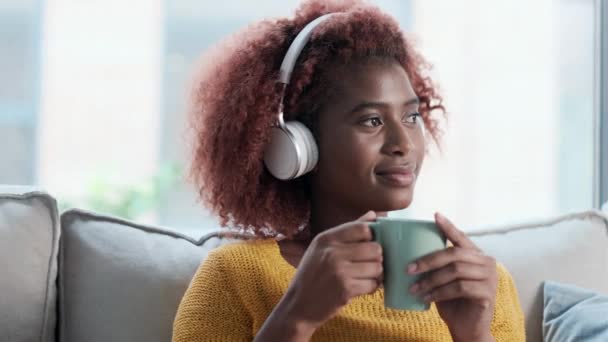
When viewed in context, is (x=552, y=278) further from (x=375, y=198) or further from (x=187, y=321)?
(x=187, y=321)

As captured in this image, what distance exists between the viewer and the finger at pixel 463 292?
966mm

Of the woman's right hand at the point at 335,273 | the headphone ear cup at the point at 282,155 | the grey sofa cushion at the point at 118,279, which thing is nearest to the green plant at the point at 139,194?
the grey sofa cushion at the point at 118,279

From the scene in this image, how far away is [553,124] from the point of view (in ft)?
13.5

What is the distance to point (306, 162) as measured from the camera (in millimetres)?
1247

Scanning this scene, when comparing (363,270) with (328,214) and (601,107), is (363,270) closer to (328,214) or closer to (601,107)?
(328,214)

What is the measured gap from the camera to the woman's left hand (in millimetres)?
948

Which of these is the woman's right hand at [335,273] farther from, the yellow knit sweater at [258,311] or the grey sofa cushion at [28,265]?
the grey sofa cushion at [28,265]

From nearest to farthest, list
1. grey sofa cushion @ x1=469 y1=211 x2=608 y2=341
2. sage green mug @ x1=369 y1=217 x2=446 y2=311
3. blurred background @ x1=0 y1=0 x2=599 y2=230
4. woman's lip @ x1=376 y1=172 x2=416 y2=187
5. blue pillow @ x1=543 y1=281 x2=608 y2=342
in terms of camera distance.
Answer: sage green mug @ x1=369 y1=217 x2=446 y2=311, woman's lip @ x1=376 y1=172 x2=416 y2=187, blue pillow @ x1=543 y1=281 x2=608 y2=342, grey sofa cushion @ x1=469 y1=211 x2=608 y2=341, blurred background @ x1=0 y1=0 x2=599 y2=230

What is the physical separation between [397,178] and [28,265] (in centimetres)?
64

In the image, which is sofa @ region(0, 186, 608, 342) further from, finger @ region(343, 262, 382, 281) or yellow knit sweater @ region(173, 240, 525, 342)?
finger @ region(343, 262, 382, 281)

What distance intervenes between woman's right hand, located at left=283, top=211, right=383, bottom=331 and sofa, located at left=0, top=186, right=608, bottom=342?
16.0 inches

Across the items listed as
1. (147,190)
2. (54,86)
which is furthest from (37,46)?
(147,190)

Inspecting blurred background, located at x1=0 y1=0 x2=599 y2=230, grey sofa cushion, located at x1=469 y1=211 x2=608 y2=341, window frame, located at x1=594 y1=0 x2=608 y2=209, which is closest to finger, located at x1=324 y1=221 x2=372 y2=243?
grey sofa cushion, located at x1=469 y1=211 x2=608 y2=341

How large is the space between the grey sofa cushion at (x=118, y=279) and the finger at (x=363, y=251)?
21.2 inches
